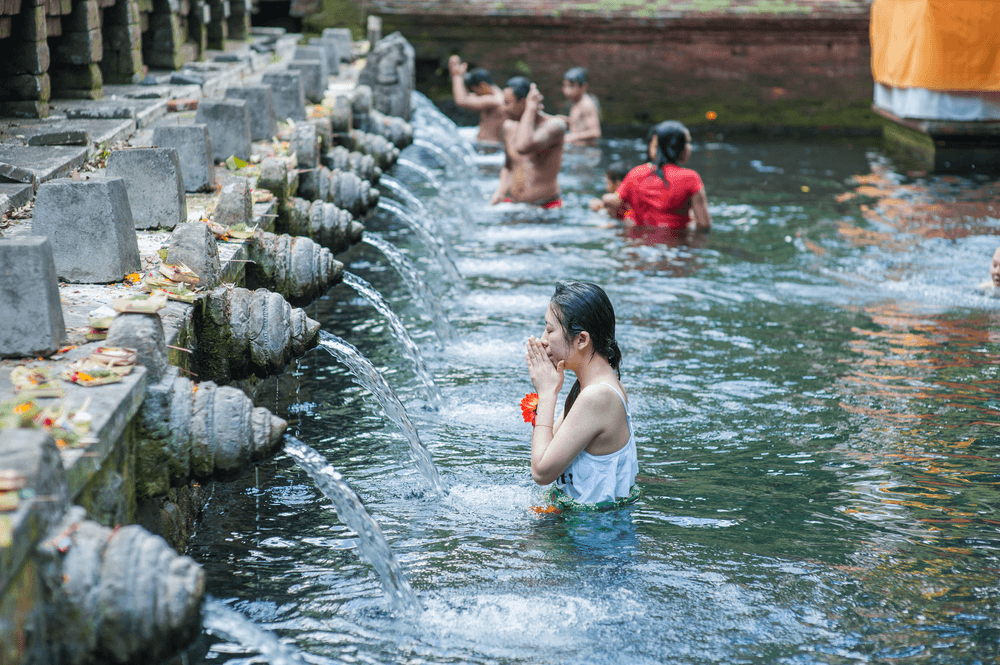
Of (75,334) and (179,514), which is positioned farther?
(179,514)

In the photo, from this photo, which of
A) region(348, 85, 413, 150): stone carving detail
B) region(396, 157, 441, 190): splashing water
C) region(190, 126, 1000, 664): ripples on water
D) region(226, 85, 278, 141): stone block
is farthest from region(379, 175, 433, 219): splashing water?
region(226, 85, 278, 141): stone block

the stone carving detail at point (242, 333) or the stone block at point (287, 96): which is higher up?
the stone block at point (287, 96)

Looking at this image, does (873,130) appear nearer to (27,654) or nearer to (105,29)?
(105,29)

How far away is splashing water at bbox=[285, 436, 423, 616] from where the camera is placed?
143 inches

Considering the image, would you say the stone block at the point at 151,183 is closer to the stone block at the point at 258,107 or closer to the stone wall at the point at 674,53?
the stone block at the point at 258,107

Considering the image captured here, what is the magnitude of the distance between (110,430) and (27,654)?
0.75 m

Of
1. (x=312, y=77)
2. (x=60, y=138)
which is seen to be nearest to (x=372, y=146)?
(x=312, y=77)

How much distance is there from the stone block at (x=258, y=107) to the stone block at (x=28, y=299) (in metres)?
4.78

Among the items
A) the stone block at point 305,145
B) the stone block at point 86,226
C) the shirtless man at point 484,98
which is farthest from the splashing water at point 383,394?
the shirtless man at point 484,98

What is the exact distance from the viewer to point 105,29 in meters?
10.0

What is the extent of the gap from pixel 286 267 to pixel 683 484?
2.29 metres

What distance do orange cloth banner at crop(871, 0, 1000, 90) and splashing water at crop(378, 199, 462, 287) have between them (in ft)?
25.9

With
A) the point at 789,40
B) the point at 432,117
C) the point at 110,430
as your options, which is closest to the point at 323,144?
the point at 110,430

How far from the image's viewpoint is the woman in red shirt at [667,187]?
886 centimetres
